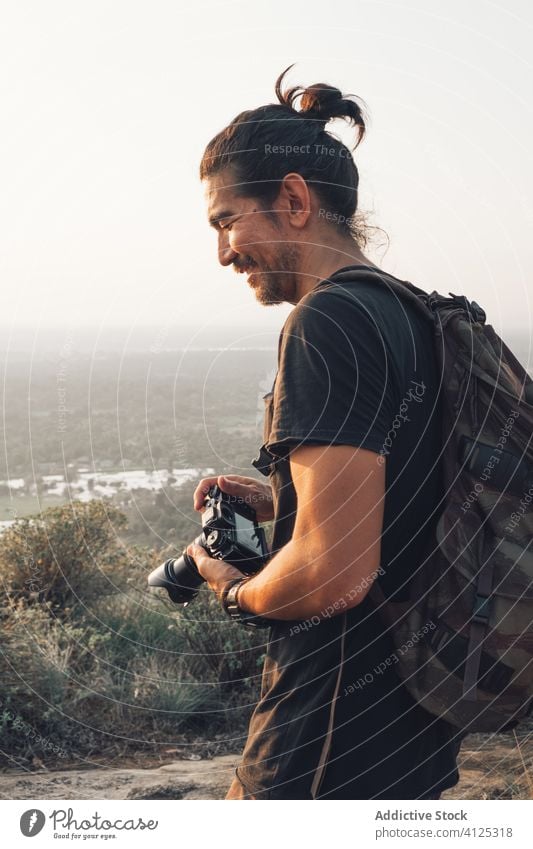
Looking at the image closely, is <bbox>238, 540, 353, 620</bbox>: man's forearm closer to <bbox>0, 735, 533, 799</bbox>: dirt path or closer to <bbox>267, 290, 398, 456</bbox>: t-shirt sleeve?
<bbox>267, 290, 398, 456</bbox>: t-shirt sleeve

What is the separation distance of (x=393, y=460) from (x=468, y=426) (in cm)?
17

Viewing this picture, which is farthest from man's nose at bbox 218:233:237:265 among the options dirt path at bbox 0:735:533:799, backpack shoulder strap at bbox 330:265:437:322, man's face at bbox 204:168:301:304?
dirt path at bbox 0:735:533:799

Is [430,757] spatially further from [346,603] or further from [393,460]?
[393,460]

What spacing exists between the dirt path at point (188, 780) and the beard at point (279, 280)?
2406 millimetres

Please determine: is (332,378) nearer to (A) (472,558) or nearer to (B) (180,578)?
(A) (472,558)

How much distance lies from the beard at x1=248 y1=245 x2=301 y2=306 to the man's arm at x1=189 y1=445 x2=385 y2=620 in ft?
1.86

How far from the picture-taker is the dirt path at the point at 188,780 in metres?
3.76

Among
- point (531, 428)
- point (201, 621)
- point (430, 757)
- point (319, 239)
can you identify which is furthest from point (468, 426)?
point (201, 621)

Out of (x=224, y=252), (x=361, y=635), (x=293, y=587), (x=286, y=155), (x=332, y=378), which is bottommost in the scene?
(x=361, y=635)

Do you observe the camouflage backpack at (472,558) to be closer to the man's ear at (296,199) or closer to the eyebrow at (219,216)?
the man's ear at (296,199)

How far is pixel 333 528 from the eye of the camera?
1676 millimetres

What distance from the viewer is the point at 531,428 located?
189cm

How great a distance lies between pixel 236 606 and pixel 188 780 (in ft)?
7.32

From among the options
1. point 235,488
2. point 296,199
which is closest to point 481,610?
point 235,488
